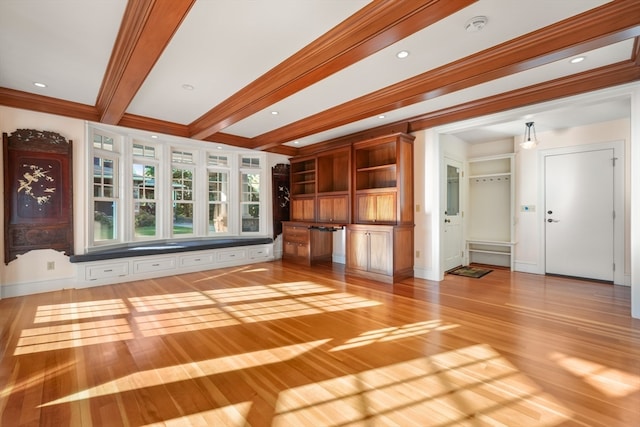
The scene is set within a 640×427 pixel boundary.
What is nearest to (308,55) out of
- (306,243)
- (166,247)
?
(306,243)

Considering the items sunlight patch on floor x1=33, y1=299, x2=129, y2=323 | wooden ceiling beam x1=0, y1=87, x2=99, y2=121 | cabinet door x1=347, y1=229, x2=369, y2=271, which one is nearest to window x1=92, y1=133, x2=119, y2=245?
wooden ceiling beam x1=0, y1=87, x2=99, y2=121

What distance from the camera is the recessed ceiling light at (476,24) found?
220cm

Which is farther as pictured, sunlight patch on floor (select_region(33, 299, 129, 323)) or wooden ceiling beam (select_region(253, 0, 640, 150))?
sunlight patch on floor (select_region(33, 299, 129, 323))

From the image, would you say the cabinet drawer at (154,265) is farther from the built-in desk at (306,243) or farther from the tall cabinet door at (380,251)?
the tall cabinet door at (380,251)

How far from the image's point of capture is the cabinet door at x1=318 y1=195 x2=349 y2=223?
5.57m

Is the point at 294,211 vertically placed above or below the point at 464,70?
below

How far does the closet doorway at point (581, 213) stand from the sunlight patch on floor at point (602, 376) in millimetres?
3445

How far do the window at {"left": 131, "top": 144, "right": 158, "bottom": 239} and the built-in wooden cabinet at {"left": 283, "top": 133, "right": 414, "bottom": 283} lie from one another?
2779mm

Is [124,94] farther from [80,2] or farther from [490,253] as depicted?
[490,253]

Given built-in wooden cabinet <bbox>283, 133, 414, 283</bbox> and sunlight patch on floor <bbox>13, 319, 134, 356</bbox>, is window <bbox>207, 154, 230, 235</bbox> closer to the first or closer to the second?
built-in wooden cabinet <bbox>283, 133, 414, 283</bbox>

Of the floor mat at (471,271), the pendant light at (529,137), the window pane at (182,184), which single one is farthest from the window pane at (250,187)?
the pendant light at (529,137)

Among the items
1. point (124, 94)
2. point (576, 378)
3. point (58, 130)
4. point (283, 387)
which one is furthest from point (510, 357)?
point (58, 130)

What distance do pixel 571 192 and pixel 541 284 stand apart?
1.79 metres

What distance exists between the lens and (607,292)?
3.99m
